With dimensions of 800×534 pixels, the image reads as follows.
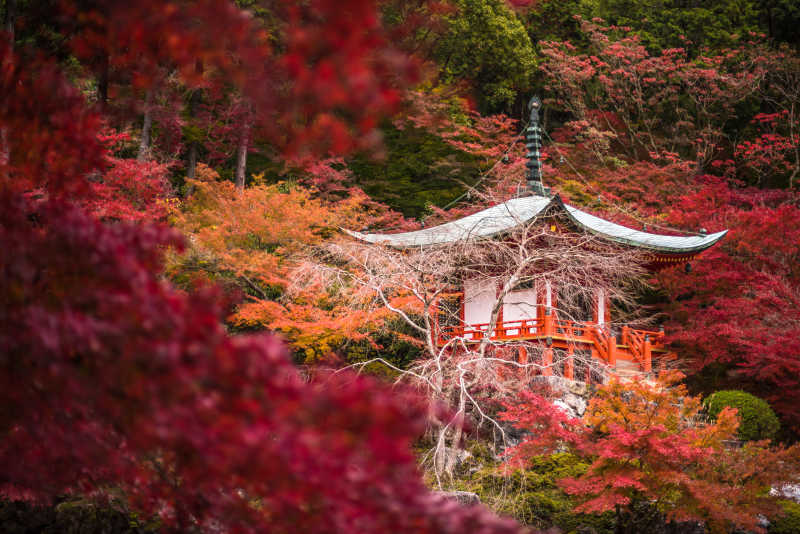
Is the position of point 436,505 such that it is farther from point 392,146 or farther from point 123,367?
point 392,146

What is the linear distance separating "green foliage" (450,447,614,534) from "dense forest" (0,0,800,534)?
5 cm

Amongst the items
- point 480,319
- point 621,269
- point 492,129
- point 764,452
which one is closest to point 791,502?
point 764,452

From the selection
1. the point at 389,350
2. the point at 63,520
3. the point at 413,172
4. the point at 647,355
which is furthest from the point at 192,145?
the point at 63,520

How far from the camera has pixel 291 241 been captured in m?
11.4

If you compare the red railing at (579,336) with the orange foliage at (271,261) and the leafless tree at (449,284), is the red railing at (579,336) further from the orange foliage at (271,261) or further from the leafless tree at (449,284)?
the orange foliage at (271,261)

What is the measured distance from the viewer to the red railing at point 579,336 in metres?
10.9

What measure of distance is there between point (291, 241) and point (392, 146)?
31.4 ft

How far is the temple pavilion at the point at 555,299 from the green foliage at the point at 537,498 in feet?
7.12

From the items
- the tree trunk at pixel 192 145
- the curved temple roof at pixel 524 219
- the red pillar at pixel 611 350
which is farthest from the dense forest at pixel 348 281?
the red pillar at pixel 611 350

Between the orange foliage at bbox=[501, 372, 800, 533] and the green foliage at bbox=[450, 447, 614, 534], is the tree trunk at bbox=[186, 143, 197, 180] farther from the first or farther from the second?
the orange foliage at bbox=[501, 372, 800, 533]

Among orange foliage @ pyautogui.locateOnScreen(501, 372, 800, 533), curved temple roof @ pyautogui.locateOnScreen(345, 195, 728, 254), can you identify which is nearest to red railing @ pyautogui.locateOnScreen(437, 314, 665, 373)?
curved temple roof @ pyautogui.locateOnScreen(345, 195, 728, 254)

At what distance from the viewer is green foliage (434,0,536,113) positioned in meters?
19.6

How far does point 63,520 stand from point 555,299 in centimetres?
823

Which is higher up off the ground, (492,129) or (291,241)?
(492,129)
